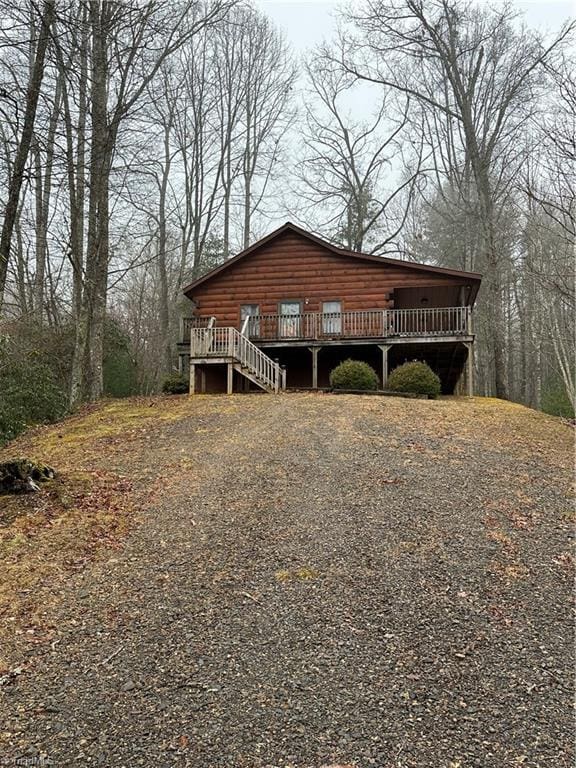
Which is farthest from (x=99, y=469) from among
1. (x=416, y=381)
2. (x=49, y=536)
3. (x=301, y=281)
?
(x=301, y=281)

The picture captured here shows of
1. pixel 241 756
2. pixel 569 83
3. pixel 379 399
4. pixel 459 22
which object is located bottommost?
pixel 241 756

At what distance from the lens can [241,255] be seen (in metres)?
18.5

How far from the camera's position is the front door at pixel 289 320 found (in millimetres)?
17281

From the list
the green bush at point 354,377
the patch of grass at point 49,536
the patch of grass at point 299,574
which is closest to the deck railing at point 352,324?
the green bush at point 354,377

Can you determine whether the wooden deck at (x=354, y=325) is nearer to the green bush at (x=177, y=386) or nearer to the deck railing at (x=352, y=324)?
the deck railing at (x=352, y=324)

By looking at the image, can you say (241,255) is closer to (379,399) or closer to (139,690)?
(379,399)

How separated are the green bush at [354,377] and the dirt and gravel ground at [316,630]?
766cm

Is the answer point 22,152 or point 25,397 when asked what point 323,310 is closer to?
point 25,397

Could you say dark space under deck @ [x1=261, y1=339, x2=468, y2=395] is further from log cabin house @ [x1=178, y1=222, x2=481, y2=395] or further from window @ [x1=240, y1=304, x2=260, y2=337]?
window @ [x1=240, y1=304, x2=260, y2=337]

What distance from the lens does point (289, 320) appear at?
17656 mm

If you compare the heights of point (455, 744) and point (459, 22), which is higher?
point (459, 22)

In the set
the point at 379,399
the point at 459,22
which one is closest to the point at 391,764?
the point at 379,399

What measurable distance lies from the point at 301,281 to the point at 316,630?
1577 cm

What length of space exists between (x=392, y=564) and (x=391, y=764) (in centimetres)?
196
